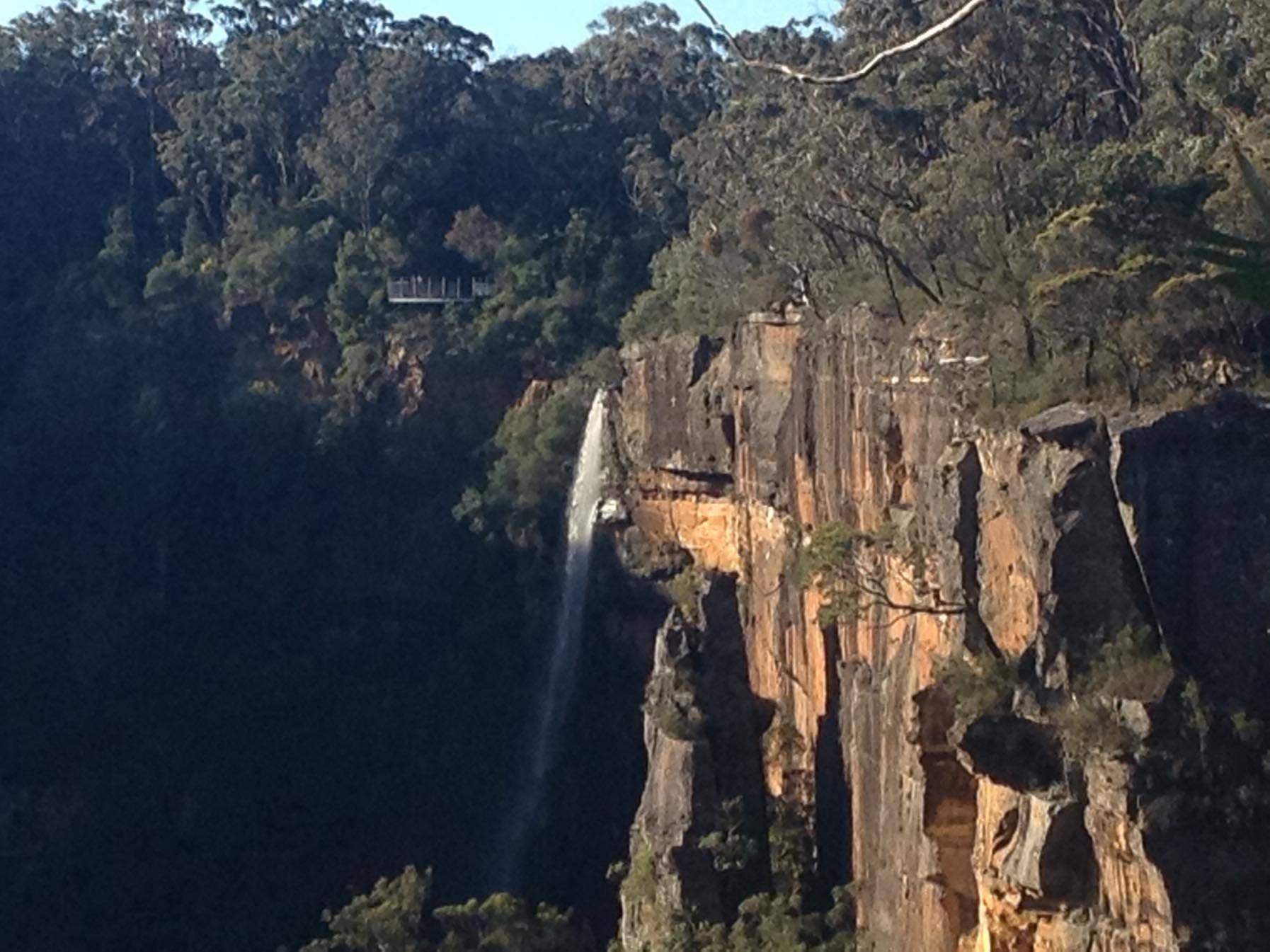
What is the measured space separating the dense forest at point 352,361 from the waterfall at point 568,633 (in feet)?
1.12

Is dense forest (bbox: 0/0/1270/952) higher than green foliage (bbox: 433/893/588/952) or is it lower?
higher

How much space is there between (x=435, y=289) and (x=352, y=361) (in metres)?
2.25

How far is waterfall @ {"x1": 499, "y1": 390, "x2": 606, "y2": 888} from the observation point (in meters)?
24.6

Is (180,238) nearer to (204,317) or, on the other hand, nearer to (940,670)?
(204,317)

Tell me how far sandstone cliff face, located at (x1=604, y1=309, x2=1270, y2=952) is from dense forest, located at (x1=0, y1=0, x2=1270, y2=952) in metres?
1.71

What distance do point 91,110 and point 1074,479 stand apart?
26918 millimetres

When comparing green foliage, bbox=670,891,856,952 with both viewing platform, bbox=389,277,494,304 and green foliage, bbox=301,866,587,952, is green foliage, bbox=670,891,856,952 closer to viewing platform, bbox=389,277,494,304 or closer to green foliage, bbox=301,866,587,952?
green foliage, bbox=301,866,587,952

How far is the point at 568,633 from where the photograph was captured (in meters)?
25.5

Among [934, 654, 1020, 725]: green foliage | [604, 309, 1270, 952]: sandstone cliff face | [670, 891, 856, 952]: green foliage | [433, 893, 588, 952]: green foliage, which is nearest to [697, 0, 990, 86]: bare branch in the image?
[604, 309, 1270, 952]: sandstone cliff face

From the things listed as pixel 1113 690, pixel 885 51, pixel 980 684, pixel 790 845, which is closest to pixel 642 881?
pixel 790 845

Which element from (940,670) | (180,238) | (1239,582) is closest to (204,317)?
(180,238)

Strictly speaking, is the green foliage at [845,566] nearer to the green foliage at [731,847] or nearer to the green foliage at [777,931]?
the green foliage at [777,931]

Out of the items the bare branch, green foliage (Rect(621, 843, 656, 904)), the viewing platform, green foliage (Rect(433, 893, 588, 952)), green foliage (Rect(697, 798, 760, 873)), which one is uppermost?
the viewing platform

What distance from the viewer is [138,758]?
82.5 ft
